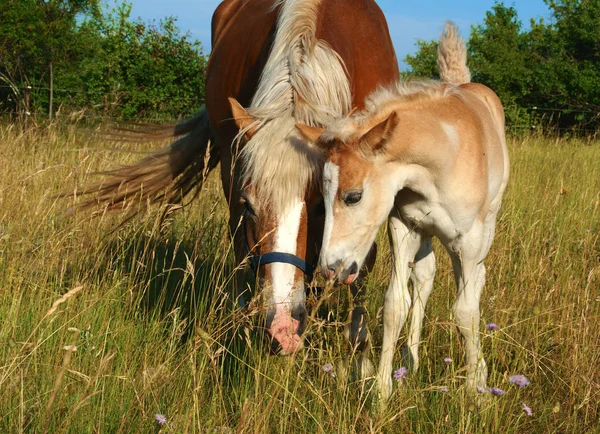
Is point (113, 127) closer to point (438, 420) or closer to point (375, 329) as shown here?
point (375, 329)

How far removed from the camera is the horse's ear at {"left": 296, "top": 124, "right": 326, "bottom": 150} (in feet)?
8.64

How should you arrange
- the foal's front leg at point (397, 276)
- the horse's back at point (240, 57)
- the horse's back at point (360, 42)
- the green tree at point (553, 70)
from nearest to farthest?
the foal's front leg at point (397, 276) < the horse's back at point (360, 42) < the horse's back at point (240, 57) < the green tree at point (553, 70)

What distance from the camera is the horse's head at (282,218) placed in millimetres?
2586

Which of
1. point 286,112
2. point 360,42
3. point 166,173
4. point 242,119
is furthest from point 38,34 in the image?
point 286,112

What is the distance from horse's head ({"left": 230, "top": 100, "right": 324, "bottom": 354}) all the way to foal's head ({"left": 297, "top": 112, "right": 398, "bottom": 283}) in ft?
0.54

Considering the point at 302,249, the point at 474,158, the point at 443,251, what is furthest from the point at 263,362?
the point at 443,251

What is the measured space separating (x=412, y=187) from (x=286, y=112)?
589mm

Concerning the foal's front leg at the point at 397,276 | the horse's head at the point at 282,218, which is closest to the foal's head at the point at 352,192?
the horse's head at the point at 282,218

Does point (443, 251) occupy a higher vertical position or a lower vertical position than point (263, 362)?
higher

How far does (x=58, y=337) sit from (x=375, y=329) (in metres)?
1.57

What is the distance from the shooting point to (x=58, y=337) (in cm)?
279

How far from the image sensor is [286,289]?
261 cm

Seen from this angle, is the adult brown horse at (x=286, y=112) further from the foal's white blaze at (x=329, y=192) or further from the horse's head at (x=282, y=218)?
the foal's white blaze at (x=329, y=192)

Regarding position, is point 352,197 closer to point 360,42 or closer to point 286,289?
point 286,289
